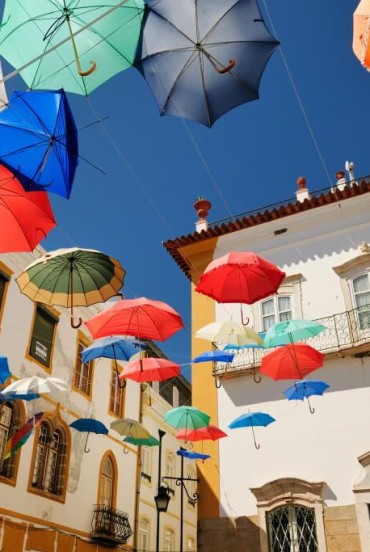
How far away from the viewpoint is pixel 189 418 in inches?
467

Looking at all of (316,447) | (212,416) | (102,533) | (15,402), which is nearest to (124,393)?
(102,533)

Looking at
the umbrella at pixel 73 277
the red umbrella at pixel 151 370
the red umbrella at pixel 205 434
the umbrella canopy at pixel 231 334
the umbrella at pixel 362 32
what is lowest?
the red umbrella at pixel 205 434

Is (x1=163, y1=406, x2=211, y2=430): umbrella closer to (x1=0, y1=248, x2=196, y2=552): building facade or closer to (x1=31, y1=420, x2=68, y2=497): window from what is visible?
(x1=0, y1=248, x2=196, y2=552): building facade

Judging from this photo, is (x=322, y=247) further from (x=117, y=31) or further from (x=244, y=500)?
(x=117, y=31)

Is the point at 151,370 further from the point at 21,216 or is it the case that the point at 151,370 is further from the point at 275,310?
the point at 21,216

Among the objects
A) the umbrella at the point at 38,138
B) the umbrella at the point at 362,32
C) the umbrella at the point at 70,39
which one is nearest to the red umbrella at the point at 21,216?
the umbrella at the point at 38,138

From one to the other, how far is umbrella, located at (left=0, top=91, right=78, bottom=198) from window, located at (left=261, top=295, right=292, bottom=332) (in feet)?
24.9

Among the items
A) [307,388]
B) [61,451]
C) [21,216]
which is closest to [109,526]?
[61,451]

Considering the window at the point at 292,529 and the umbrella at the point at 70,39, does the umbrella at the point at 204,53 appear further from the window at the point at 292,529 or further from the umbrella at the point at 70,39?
the window at the point at 292,529

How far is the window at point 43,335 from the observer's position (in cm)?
1560

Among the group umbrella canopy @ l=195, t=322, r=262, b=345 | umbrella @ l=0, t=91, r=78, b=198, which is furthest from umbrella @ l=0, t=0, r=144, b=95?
umbrella canopy @ l=195, t=322, r=262, b=345

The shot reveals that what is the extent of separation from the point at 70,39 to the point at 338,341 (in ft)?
27.4

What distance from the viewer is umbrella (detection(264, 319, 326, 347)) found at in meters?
9.96

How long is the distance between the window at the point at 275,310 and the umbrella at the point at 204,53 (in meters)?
6.53
